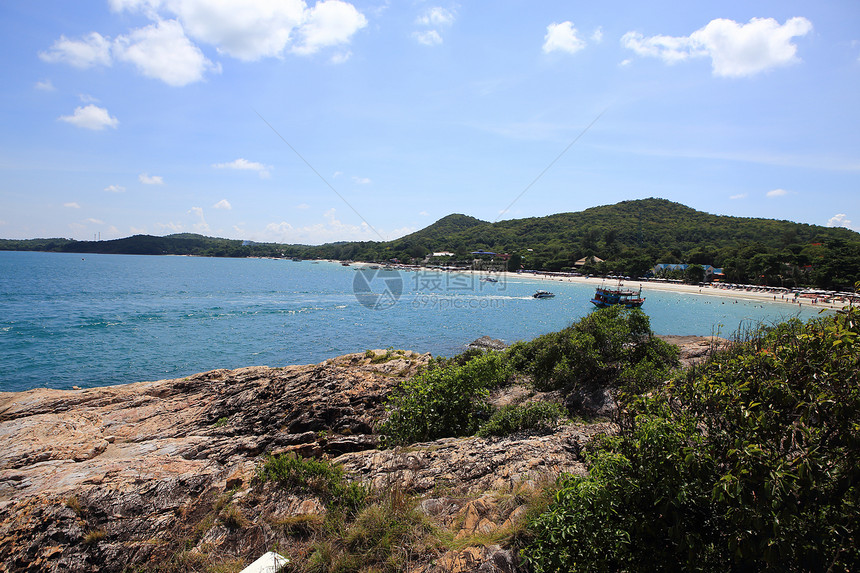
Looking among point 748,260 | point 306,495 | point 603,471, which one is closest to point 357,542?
point 306,495

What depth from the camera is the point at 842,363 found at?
9.80 ft

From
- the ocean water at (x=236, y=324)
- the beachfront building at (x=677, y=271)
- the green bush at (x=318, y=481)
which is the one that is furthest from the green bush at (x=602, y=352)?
the beachfront building at (x=677, y=271)

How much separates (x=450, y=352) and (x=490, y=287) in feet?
190

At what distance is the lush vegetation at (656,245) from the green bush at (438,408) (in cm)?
8660

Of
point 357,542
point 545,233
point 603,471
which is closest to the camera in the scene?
point 603,471

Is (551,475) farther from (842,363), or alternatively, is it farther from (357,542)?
(842,363)

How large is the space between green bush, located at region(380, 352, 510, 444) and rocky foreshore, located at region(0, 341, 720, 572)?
0.80 metres

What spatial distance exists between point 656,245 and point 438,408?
136 meters

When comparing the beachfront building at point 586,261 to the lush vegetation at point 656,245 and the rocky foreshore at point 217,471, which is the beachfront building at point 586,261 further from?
the rocky foreshore at point 217,471

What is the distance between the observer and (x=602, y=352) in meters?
13.4

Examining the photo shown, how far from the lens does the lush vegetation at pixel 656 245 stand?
247ft

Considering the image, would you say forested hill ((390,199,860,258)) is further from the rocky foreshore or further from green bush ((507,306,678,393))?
the rocky foreshore

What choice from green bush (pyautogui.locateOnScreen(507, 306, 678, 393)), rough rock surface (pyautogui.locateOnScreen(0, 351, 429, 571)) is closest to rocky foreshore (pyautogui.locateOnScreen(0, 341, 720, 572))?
rough rock surface (pyautogui.locateOnScreen(0, 351, 429, 571))

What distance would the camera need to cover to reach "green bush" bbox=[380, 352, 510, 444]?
9211 millimetres
